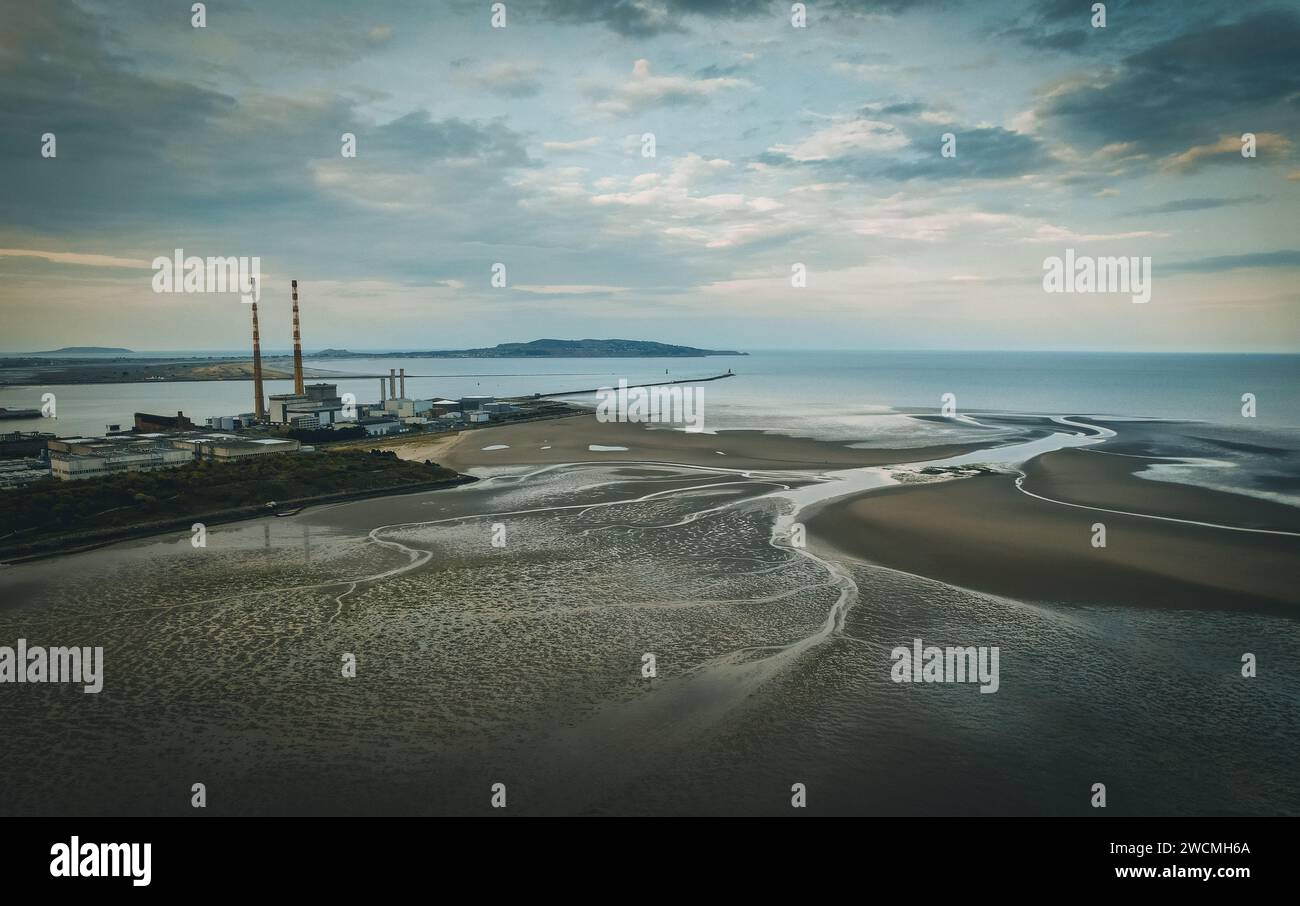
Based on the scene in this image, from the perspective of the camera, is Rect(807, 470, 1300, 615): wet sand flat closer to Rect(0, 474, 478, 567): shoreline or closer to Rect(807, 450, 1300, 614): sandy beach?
Rect(807, 450, 1300, 614): sandy beach

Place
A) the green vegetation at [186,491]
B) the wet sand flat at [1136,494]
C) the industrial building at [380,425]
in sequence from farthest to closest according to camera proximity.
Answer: the industrial building at [380,425], the wet sand flat at [1136,494], the green vegetation at [186,491]

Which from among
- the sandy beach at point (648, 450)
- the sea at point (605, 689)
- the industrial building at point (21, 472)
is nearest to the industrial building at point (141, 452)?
the industrial building at point (21, 472)

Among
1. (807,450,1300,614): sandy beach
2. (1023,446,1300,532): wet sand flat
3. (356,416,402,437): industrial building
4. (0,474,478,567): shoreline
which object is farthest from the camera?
(356,416,402,437): industrial building

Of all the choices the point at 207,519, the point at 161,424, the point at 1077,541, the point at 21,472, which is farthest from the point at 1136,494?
the point at 161,424

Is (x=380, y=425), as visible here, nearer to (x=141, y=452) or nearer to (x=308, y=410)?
(x=308, y=410)

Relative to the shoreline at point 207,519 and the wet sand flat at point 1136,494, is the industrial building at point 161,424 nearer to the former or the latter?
the shoreline at point 207,519

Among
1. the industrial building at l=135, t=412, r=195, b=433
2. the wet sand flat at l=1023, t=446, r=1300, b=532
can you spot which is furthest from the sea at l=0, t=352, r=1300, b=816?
the industrial building at l=135, t=412, r=195, b=433
